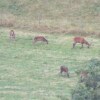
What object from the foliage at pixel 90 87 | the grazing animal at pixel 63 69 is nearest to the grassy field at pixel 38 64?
the grazing animal at pixel 63 69

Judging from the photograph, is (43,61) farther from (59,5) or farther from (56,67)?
(59,5)

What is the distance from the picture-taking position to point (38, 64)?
27.0 m

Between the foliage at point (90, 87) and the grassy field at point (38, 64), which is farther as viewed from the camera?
the grassy field at point (38, 64)

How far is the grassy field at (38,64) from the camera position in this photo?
71.4 feet

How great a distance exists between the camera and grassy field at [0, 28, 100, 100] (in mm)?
21772

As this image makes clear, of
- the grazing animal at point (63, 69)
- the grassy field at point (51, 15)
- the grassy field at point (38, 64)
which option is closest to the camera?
the grassy field at point (38, 64)

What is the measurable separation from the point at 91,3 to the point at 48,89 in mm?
20156

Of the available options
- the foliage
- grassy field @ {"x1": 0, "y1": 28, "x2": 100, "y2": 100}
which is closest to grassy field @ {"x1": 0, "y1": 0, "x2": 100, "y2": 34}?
grassy field @ {"x1": 0, "y1": 28, "x2": 100, "y2": 100}

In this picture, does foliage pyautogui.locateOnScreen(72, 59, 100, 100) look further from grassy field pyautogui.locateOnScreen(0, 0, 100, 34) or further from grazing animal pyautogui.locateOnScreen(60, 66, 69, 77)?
grassy field pyautogui.locateOnScreen(0, 0, 100, 34)

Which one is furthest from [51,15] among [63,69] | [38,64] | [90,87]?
[90,87]

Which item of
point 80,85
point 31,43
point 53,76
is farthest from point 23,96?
point 31,43

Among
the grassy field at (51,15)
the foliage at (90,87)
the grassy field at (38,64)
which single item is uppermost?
the grassy field at (51,15)

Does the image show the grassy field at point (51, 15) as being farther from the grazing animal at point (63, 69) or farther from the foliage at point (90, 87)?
the foliage at point (90, 87)

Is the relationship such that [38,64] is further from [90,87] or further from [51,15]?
[51,15]
